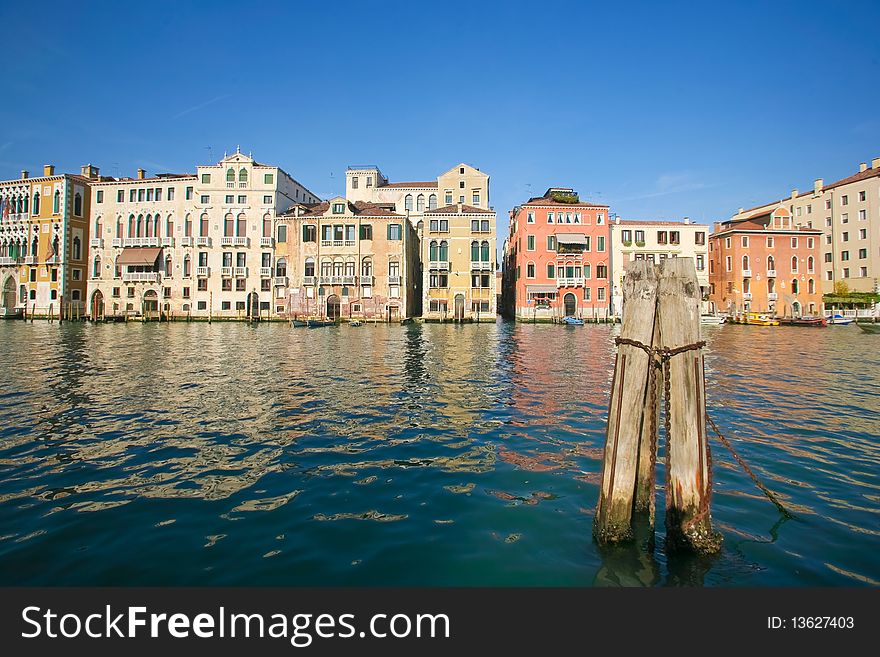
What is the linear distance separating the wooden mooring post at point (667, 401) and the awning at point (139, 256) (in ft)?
190

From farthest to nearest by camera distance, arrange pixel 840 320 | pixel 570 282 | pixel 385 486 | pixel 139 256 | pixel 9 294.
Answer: pixel 9 294 → pixel 139 256 → pixel 570 282 → pixel 840 320 → pixel 385 486

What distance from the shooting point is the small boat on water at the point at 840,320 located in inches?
1810

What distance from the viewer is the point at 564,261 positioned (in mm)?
51531

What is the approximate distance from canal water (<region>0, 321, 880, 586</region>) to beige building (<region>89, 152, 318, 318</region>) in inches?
1659

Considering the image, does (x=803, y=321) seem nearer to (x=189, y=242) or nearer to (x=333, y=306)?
(x=333, y=306)

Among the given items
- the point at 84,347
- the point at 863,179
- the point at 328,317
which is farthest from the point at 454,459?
the point at 863,179

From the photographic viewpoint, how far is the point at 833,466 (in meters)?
6.20

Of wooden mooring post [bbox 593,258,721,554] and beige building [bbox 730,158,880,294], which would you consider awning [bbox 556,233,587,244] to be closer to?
beige building [bbox 730,158,880,294]

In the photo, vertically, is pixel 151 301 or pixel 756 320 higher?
pixel 151 301

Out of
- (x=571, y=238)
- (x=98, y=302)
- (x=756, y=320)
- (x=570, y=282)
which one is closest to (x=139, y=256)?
(x=98, y=302)

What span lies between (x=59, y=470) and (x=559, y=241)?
1917 inches

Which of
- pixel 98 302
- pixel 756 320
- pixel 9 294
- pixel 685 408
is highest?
pixel 9 294

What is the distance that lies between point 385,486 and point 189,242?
54093 mm

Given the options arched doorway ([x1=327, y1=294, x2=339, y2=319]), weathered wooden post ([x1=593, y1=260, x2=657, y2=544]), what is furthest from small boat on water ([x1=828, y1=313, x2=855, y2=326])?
weathered wooden post ([x1=593, y1=260, x2=657, y2=544])
